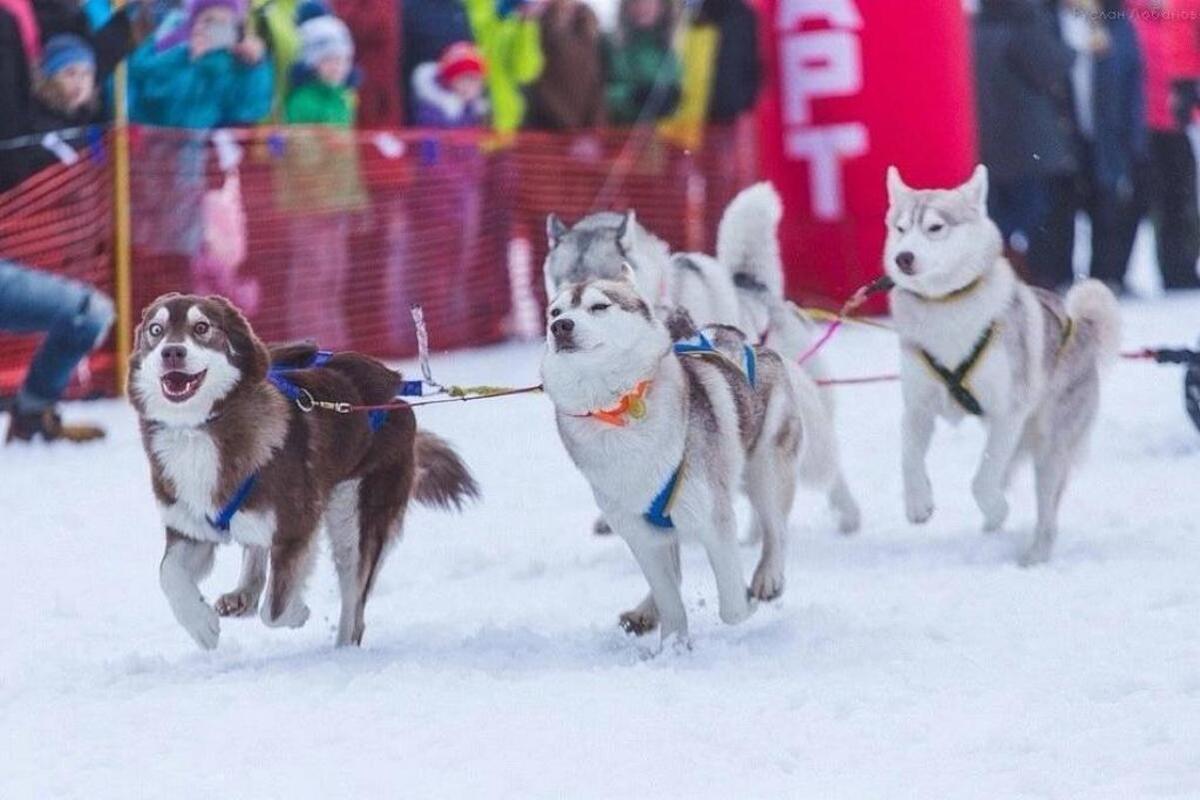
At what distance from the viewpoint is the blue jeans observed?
7.52m

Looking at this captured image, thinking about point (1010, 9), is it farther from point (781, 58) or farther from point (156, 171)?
point (156, 171)

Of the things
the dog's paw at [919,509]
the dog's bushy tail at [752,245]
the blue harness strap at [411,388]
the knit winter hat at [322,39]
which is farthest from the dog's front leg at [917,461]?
the knit winter hat at [322,39]

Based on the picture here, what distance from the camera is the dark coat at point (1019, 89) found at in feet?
36.1

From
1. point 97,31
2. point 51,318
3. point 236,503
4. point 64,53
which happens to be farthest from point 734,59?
point 236,503

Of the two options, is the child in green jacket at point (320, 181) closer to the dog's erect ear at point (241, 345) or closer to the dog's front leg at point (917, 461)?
the dog's front leg at point (917, 461)

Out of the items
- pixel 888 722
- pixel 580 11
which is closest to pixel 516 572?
pixel 888 722

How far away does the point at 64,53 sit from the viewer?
802 cm

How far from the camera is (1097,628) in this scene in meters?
4.64

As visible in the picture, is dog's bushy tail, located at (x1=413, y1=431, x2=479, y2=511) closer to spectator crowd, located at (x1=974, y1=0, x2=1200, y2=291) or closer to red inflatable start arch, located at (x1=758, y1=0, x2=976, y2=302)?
red inflatable start arch, located at (x1=758, y1=0, x2=976, y2=302)

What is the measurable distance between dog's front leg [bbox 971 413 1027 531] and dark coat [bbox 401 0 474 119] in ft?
15.6

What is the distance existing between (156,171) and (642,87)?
3047 millimetres

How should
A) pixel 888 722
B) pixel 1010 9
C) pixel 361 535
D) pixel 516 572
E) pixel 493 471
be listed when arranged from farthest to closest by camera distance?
pixel 1010 9 < pixel 493 471 < pixel 516 572 < pixel 361 535 < pixel 888 722

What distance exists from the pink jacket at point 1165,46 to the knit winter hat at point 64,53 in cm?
616

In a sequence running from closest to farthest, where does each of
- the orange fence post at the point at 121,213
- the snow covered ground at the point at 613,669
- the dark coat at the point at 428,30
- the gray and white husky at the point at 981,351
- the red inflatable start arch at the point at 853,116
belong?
the snow covered ground at the point at 613,669
the gray and white husky at the point at 981,351
the orange fence post at the point at 121,213
the dark coat at the point at 428,30
the red inflatable start arch at the point at 853,116
